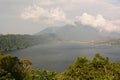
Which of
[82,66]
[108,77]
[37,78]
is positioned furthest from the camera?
[37,78]

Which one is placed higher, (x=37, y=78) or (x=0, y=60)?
(x=0, y=60)

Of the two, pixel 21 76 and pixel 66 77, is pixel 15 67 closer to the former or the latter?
pixel 21 76

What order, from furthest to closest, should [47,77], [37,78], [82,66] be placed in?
[47,77], [37,78], [82,66]

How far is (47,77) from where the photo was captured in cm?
5497

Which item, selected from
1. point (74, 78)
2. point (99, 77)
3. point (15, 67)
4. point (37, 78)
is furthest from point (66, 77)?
point (15, 67)

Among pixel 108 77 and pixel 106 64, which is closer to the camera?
pixel 108 77

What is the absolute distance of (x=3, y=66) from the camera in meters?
49.8

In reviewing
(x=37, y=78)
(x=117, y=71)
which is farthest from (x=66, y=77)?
(x=37, y=78)

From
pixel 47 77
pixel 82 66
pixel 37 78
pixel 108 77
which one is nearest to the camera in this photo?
pixel 108 77

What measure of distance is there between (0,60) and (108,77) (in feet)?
84.8

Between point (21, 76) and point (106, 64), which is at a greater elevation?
point (106, 64)

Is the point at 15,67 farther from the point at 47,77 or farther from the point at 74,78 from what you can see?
the point at 74,78

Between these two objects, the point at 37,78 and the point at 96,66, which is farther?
the point at 37,78

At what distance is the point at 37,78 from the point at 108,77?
20899 millimetres
